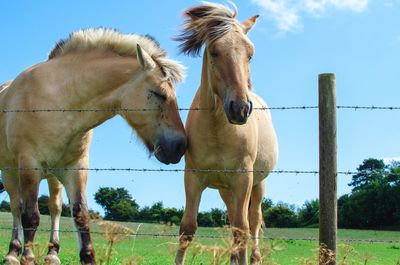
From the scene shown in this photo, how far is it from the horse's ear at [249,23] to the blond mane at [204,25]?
15 cm

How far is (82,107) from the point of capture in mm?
5883

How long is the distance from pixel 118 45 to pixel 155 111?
1.03m

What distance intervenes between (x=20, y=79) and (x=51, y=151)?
1.09 m

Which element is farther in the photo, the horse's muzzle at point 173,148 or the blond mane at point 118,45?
the blond mane at point 118,45

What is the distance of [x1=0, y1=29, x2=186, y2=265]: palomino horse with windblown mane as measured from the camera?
5.52 metres

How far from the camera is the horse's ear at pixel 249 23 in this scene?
5.60 meters

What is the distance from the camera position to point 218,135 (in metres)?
5.37

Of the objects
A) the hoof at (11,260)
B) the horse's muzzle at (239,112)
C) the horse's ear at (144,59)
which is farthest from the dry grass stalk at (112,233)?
the hoof at (11,260)

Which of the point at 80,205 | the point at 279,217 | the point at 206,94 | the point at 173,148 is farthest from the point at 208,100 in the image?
the point at 279,217

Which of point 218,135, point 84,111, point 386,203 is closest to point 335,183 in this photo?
point 218,135

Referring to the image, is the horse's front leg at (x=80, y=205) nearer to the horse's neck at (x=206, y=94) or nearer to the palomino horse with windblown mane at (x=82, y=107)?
the palomino horse with windblown mane at (x=82, y=107)

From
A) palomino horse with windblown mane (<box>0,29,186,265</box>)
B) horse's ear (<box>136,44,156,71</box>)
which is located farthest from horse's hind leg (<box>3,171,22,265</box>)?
horse's ear (<box>136,44,156,71</box>)

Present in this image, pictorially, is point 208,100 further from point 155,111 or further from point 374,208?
point 374,208

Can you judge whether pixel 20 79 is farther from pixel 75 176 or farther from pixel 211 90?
pixel 211 90
